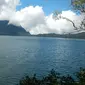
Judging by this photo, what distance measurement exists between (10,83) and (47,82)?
124 ft

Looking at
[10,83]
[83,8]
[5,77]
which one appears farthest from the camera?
[5,77]

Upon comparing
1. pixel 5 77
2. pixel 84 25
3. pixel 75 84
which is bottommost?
pixel 5 77

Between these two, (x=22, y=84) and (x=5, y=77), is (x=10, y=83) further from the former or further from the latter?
(x=22, y=84)

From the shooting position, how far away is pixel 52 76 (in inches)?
686

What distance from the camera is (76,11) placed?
66.3ft

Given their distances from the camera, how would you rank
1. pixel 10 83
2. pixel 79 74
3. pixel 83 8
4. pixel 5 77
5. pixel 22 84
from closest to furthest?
1. pixel 22 84
2. pixel 79 74
3. pixel 83 8
4. pixel 10 83
5. pixel 5 77

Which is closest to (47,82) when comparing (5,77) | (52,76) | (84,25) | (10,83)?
(52,76)

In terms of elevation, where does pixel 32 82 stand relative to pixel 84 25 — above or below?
below

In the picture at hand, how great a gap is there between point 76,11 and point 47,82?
22.7 feet

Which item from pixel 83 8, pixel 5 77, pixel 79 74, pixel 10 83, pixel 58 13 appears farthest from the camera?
pixel 5 77

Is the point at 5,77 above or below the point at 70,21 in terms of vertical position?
below

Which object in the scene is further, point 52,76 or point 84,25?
point 84,25

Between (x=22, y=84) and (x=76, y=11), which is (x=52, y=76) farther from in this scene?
(x=76, y=11)

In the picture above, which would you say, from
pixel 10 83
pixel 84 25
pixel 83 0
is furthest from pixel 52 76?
pixel 10 83
